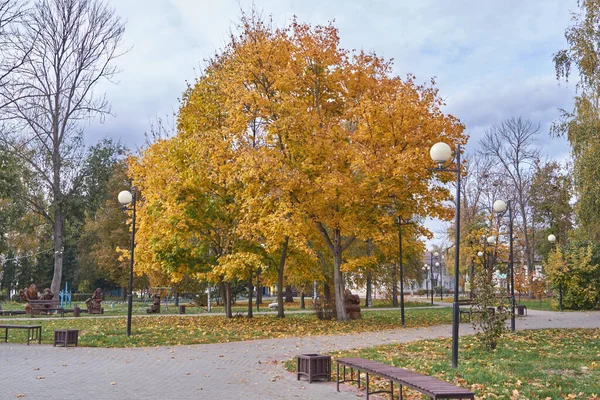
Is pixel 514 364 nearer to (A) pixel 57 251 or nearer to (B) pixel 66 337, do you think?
(B) pixel 66 337

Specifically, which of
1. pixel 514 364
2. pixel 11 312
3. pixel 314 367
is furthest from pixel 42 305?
pixel 514 364

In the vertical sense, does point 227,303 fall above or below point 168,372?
above

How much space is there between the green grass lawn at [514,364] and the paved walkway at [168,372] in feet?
3.88

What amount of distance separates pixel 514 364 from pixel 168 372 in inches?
258

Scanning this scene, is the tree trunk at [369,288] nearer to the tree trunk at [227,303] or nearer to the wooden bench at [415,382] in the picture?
the tree trunk at [227,303]

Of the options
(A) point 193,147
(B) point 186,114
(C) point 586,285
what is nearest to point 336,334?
(A) point 193,147

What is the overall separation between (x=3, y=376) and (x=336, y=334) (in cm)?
1012

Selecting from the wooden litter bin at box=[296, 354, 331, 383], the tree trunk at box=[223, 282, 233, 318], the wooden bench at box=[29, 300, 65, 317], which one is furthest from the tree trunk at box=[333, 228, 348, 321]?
the wooden bench at box=[29, 300, 65, 317]

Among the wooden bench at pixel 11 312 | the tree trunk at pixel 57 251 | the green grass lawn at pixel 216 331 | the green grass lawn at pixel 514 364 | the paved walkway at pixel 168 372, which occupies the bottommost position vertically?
the wooden bench at pixel 11 312

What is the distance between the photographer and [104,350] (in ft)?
47.0

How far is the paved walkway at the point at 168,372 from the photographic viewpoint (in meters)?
8.80

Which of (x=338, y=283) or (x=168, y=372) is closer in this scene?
(x=168, y=372)

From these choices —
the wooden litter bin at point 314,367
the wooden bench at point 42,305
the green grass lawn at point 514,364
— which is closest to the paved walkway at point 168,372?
the wooden litter bin at point 314,367

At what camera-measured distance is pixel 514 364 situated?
1075 centimetres
